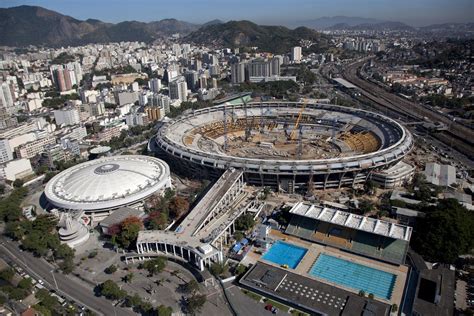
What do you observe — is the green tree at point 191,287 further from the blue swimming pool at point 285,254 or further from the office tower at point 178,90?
the office tower at point 178,90

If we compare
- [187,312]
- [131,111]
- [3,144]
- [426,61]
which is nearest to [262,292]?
[187,312]

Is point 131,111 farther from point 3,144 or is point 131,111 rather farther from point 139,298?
point 139,298

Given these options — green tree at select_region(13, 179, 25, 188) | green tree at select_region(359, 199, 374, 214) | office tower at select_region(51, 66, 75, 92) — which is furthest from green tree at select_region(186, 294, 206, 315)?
office tower at select_region(51, 66, 75, 92)

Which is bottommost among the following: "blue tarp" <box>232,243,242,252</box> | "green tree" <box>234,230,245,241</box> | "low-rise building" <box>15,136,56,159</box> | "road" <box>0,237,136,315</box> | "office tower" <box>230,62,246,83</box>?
"road" <box>0,237,136,315</box>

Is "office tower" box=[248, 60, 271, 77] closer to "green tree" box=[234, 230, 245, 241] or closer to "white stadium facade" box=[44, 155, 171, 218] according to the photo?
"white stadium facade" box=[44, 155, 171, 218]

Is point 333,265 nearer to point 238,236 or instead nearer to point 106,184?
point 238,236

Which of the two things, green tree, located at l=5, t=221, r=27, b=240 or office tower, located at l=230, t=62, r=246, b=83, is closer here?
green tree, located at l=5, t=221, r=27, b=240
